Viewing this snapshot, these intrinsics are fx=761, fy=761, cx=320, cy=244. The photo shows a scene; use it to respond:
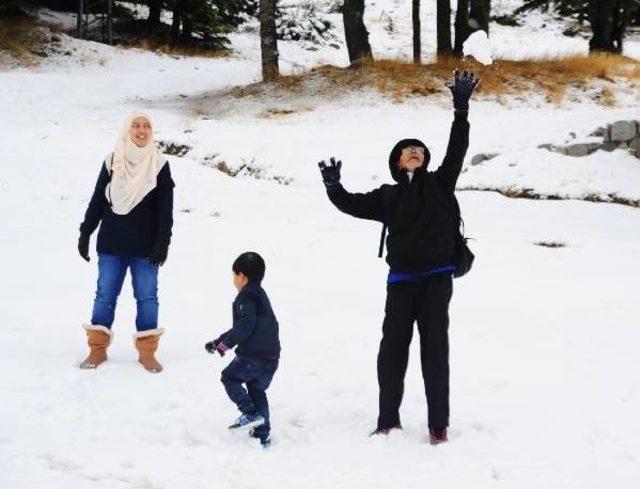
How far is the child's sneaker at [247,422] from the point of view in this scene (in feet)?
15.1

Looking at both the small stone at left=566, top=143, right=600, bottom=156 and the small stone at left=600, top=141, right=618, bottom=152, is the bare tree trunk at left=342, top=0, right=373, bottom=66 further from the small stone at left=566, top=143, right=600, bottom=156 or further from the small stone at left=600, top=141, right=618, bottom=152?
the small stone at left=600, top=141, right=618, bottom=152

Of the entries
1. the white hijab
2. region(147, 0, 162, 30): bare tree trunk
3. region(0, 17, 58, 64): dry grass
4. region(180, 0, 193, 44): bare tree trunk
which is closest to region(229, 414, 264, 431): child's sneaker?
the white hijab

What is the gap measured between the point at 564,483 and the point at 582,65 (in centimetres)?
1878

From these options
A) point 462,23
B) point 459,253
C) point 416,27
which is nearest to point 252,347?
point 459,253

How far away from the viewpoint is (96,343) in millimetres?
5984

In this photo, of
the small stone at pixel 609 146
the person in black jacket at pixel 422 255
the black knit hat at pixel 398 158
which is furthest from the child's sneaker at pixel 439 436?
the small stone at pixel 609 146

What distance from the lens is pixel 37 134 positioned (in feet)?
54.6

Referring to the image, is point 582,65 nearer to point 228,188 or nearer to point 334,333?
point 228,188

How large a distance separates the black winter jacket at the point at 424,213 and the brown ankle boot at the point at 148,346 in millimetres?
2227

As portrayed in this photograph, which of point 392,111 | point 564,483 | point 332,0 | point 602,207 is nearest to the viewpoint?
point 564,483

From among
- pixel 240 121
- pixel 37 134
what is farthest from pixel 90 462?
pixel 240 121

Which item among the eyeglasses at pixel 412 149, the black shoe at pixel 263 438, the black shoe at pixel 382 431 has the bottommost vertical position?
the black shoe at pixel 382 431

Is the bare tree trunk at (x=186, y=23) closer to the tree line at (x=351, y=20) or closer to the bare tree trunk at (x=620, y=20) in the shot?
the tree line at (x=351, y=20)

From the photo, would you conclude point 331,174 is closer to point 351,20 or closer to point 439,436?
point 439,436
